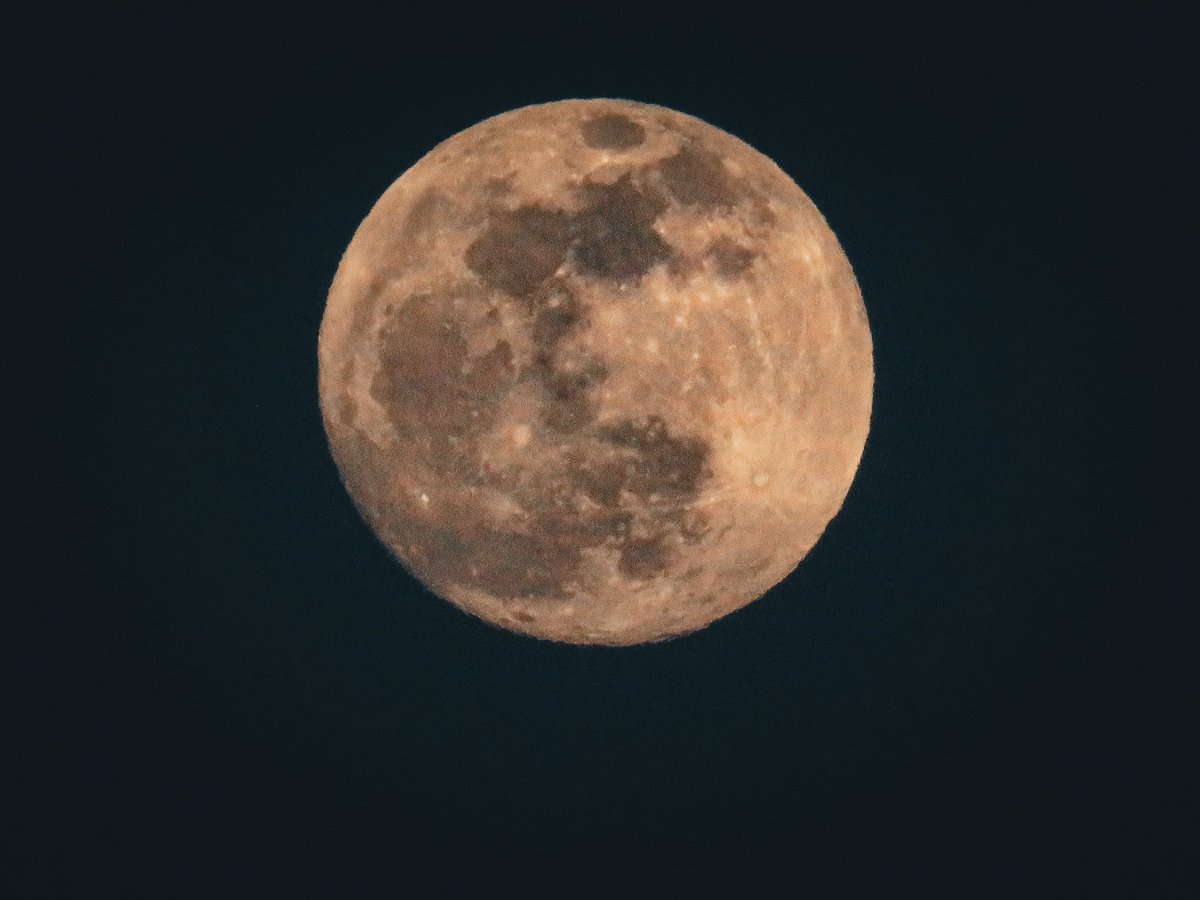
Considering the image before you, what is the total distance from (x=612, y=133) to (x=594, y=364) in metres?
0.87

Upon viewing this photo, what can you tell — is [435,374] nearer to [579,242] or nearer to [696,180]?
[579,242]

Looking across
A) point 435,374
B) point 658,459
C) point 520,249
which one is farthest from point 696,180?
point 435,374

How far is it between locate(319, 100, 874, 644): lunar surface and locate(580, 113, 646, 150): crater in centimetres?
1

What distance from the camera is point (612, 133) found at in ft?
10.1

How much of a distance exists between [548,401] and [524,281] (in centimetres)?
39

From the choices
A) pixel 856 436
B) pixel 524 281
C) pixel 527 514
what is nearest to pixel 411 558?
pixel 527 514

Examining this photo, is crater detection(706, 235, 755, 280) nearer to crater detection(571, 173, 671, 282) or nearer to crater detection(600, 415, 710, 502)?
crater detection(571, 173, 671, 282)

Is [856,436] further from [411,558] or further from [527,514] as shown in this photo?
[411,558]

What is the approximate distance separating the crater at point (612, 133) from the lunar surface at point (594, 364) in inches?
0.4

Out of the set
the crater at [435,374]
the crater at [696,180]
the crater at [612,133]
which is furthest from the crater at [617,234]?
the crater at [435,374]

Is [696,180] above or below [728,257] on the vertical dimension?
above

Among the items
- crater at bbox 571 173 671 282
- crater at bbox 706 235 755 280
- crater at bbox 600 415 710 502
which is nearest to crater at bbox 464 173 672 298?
crater at bbox 571 173 671 282

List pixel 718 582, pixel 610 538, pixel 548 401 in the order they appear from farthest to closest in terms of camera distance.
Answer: pixel 718 582
pixel 610 538
pixel 548 401

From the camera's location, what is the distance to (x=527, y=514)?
9.84 feet
